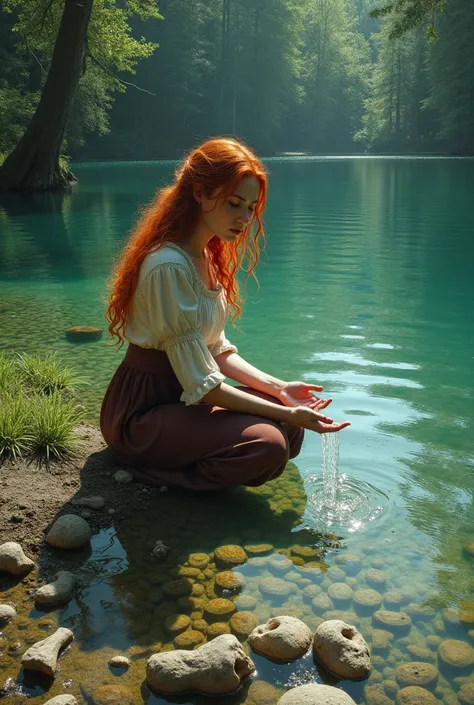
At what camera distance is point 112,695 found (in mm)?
2193

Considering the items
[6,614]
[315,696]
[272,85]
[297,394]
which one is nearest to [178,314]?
[297,394]

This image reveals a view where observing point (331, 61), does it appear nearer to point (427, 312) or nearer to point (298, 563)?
point (427, 312)

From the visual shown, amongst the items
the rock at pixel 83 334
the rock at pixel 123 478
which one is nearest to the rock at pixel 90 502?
the rock at pixel 123 478

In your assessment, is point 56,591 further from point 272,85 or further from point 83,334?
point 272,85

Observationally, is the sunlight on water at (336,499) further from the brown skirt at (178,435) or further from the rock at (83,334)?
the rock at (83,334)

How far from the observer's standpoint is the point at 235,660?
2.23 m

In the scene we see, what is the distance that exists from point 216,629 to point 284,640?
0.27 m

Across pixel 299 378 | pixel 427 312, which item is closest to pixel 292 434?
pixel 299 378

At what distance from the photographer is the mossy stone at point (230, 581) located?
109 inches

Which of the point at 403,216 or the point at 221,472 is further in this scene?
the point at 403,216

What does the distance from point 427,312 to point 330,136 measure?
227 feet

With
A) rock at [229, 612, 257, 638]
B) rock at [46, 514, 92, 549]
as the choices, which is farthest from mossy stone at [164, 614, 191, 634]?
rock at [46, 514, 92, 549]

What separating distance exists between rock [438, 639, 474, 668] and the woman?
1.01 metres

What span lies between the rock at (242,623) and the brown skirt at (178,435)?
0.76 metres
